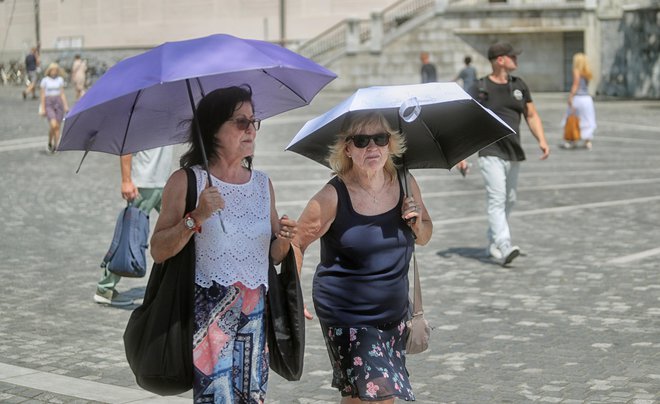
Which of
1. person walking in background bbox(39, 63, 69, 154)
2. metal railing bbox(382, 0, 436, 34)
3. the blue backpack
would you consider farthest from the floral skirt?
metal railing bbox(382, 0, 436, 34)

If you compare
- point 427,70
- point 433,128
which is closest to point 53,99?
point 427,70

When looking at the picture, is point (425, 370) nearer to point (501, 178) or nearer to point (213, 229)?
point (213, 229)

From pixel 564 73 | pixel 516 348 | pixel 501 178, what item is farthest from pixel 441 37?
pixel 516 348

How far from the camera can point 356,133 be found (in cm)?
519

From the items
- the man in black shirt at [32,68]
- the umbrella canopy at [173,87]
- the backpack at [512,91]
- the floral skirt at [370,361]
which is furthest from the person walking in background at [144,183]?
the man in black shirt at [32,68]

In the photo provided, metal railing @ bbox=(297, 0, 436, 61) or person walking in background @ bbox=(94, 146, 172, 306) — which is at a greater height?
metal railing @ bbox=(297, 0, 436, 61)

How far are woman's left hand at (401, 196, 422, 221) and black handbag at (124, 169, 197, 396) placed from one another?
88 cm

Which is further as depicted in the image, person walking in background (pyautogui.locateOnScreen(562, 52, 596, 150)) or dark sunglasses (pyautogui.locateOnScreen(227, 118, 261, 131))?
person walking in background (pyautogui.locateOnScreen(562, 52, 596, 150))

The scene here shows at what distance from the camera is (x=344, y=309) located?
5.20 m

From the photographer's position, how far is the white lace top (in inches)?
190

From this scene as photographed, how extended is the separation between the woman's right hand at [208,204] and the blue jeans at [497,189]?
22.0 ft

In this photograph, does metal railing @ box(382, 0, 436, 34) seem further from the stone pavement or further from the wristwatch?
the wristwatch

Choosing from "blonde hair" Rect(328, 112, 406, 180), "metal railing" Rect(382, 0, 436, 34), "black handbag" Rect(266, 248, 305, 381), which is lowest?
"black handbag" Rect(266, 248, 305, 381)

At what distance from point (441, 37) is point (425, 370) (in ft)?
126
